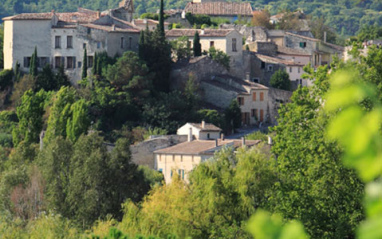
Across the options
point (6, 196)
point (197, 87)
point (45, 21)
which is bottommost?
point (6, 196)

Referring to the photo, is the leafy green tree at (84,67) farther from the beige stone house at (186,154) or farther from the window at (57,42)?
the beige stone house at (186,154)

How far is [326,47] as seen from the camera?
74188mm

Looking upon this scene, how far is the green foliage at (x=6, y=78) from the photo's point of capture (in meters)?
56.7

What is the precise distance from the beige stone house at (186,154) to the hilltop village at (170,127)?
0.33ft

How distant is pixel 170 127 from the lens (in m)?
54.1

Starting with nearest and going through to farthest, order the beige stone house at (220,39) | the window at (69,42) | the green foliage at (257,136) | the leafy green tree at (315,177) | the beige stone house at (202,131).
A: the leafy green tree at (315,177)
the beige stone house at (202,131)
the green foliage at (257,136)
the window at (69,42)
the beige stone house at (220,39)

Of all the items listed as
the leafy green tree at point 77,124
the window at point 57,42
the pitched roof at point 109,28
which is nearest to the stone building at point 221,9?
the pitched roof at point 109,28

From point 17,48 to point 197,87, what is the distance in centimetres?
1236

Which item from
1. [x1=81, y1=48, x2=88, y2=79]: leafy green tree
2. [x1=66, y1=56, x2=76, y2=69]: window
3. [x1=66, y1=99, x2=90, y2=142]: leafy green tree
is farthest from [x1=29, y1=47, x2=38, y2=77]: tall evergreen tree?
[x1=66, y1=99, x2=90, y2=142]: leafy green tree

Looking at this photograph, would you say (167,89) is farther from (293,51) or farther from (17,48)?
(293,51)

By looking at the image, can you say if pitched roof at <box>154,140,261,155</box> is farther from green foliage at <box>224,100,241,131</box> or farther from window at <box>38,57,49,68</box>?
window at <box>38,57,49,68</box>

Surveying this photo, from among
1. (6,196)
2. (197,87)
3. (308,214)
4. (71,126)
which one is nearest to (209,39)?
(197,87)

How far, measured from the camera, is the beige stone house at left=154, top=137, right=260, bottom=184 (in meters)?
45.2

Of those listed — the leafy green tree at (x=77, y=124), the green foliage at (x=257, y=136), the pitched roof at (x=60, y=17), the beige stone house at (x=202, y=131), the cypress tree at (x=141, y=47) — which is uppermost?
the pitched roof at (x=60, y=17)
